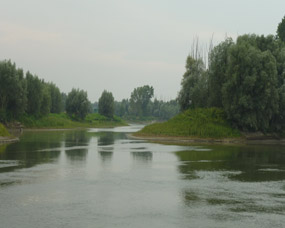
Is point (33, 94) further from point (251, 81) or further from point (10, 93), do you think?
point (251, 81)

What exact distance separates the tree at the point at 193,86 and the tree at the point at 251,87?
14.0 metres

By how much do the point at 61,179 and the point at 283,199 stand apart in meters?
13.1

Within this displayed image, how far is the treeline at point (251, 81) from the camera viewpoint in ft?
208

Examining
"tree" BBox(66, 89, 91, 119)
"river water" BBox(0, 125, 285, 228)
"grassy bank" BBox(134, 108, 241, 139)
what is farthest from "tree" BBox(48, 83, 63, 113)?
"river water" BBox(0, 125, 285, 228)

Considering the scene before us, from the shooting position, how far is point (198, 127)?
6675cm

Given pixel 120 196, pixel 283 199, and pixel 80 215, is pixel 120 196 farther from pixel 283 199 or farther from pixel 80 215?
pixel 283 199

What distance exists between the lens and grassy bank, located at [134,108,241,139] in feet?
213

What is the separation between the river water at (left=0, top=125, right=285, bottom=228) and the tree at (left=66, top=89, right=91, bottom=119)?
11143 centimetres

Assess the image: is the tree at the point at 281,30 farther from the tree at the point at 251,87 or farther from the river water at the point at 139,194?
the river water at the point at 139,194

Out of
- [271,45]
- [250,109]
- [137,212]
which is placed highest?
[271,45]

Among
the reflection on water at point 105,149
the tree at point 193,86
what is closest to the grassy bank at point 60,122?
the tree at point 193,86

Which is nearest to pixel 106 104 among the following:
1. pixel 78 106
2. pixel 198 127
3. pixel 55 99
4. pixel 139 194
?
pixel 78 106

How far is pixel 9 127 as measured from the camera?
9344cm

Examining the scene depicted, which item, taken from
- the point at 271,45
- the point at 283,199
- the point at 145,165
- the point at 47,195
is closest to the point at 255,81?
the point at 271,45
